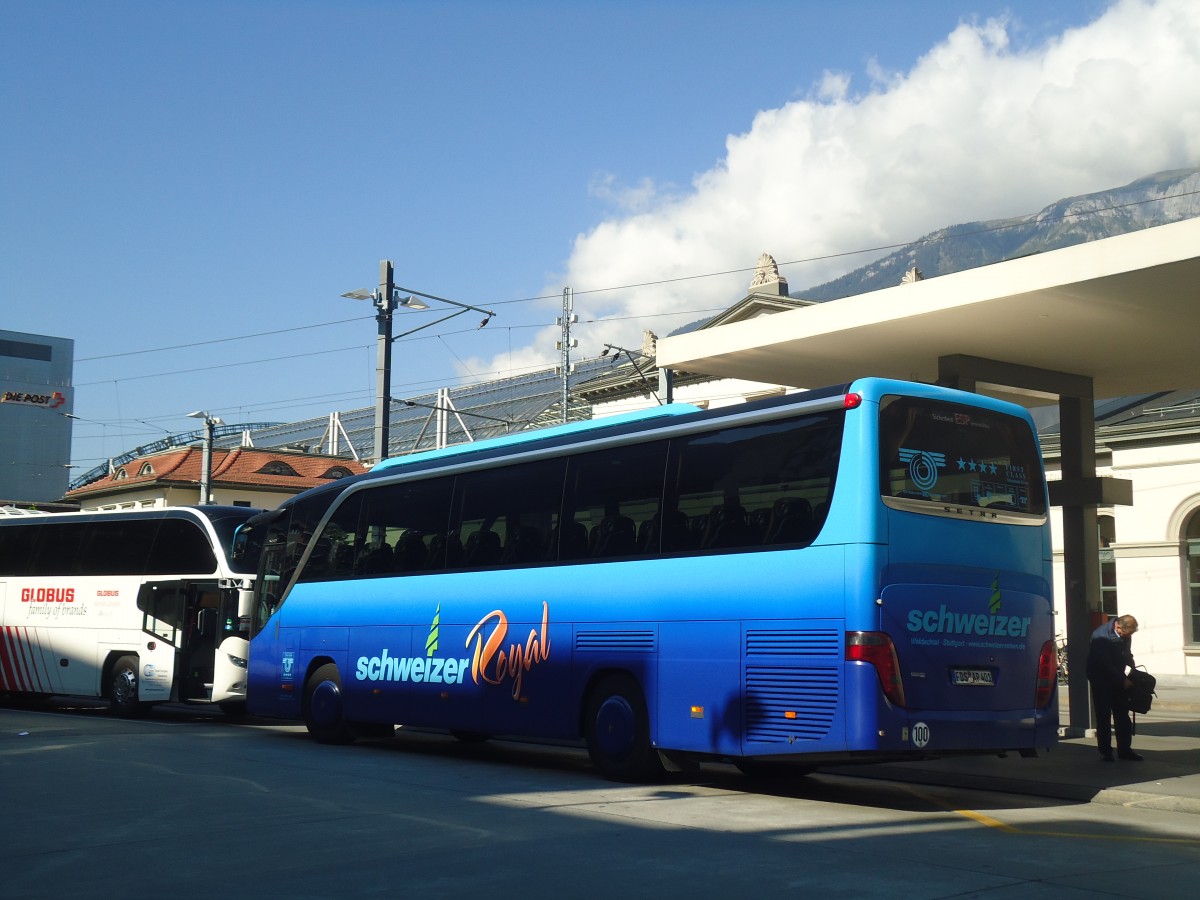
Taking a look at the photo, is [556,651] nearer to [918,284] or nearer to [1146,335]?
[918,284]

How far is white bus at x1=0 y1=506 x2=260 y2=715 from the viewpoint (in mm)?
21469

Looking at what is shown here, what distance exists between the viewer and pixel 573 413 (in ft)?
216

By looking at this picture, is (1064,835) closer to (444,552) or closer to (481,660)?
(481,660)

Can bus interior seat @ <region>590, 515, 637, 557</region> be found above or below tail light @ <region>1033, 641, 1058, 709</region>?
above

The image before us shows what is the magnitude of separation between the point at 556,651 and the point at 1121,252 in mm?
6964

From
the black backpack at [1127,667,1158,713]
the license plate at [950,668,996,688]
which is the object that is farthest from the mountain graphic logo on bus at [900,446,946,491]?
the black backpack at [1127,667,1158,713]

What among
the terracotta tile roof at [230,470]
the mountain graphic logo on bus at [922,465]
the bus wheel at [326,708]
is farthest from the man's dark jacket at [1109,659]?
the terracotta tile roof at [230,470]

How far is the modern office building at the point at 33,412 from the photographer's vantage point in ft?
568

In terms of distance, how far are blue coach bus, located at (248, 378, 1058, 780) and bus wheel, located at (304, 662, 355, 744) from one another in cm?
150

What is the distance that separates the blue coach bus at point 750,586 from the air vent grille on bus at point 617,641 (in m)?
0.02

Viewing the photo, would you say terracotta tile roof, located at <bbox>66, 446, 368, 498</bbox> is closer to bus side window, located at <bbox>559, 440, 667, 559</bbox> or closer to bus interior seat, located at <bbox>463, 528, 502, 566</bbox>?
bus interior seat, located at <bbox>463, 528, 502, 566</bbox>

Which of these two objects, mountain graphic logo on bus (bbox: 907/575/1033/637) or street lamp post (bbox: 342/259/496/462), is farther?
street lamp post (bbox: 342/259/496/462)

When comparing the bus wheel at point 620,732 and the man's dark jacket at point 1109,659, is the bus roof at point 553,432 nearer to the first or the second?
the bus wheel at point 620,732

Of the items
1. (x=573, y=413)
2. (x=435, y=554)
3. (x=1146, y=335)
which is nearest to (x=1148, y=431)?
(x=1146, y=335)
